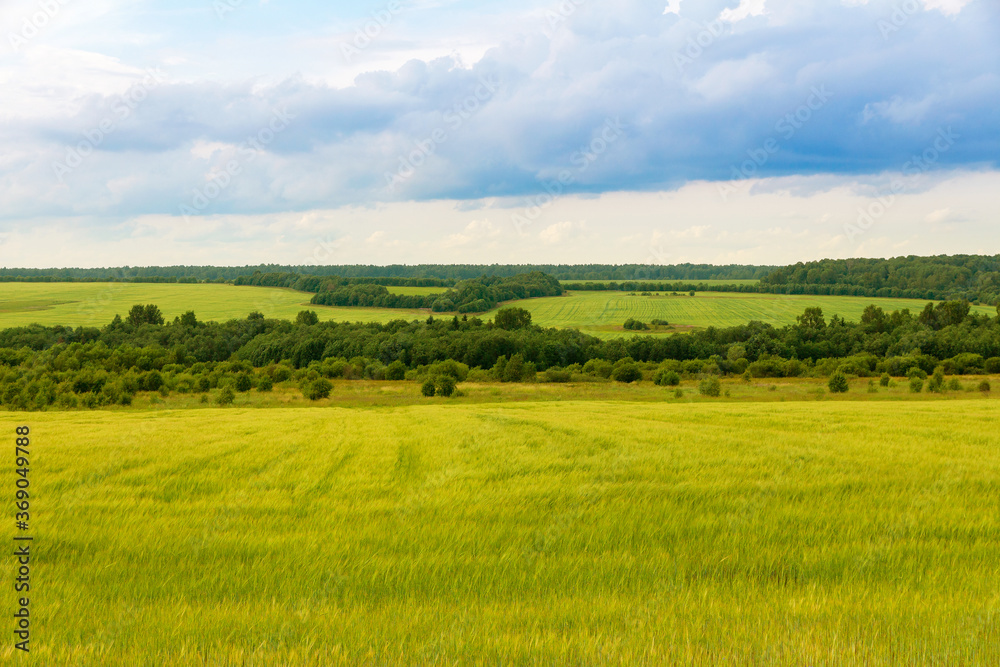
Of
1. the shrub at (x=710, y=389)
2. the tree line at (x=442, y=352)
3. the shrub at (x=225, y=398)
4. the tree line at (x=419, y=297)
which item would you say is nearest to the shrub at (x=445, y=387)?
the tree line at (x=442, y=352)

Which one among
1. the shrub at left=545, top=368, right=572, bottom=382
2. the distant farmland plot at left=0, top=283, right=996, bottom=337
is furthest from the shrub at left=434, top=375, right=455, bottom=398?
the distant farmland plot at left=0, top=283, right=996, bottom=337

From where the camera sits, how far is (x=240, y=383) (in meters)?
71.1

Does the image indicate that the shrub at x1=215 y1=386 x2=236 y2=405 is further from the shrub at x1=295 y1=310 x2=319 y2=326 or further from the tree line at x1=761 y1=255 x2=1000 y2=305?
the tree line at x1=761 y1=255 x2=1000 y2=305

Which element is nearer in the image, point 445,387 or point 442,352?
point 445,387

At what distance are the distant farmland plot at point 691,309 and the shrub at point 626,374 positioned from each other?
117ft

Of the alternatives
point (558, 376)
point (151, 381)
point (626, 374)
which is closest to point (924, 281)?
point (626, 374)

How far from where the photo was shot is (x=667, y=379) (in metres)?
77.6

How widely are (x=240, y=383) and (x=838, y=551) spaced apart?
73407 mm

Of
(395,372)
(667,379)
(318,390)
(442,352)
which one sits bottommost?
(395,372)

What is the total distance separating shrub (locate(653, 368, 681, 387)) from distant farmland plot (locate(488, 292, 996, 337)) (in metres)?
39.7

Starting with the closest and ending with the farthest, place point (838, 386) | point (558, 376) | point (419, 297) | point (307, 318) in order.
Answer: point (838, 386) → point (558, 376) → point (307, 318) → point (419, 297)

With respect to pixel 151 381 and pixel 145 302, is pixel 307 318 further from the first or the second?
pixel 151 381

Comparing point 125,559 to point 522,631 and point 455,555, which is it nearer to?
point 455,555

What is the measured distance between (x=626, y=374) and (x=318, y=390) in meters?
42.9
